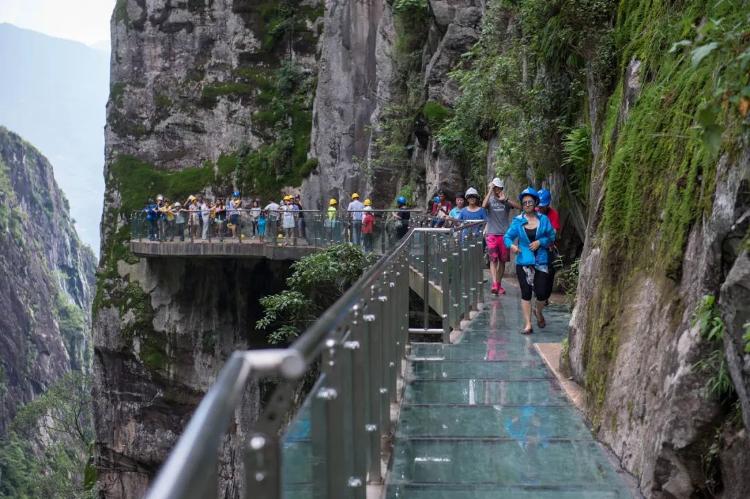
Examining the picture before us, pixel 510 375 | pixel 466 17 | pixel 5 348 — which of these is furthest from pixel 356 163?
pixel 5 348

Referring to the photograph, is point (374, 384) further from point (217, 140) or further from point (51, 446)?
point (51, 446)

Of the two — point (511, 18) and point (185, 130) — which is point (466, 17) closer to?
point (511, 18)

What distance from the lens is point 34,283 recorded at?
79000mm

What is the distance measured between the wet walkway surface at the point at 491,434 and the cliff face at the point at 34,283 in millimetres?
58986

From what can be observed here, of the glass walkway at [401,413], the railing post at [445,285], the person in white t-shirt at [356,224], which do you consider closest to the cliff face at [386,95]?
the person in white t-shirt at [356,224]

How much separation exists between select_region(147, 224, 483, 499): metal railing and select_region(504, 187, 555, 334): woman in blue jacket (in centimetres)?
314

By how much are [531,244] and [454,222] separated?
14.4ft

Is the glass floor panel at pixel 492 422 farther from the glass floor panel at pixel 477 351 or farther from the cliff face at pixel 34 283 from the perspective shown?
the cliff face at pixel 34 283

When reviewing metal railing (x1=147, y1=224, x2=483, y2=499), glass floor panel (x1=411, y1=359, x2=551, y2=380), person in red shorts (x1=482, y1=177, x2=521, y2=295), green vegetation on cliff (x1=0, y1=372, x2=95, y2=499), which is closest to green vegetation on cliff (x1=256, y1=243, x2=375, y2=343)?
person in red shorts (x1=482, y1=177, x2=521, y2=295)

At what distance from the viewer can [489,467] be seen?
5.49 m

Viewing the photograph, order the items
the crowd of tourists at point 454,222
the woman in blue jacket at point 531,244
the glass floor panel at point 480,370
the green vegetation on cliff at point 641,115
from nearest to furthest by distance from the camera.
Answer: the green vegetation on cliff at point 641,115 < the glass floor panel at point 480,370 < the woman in blue jacket at point 531,244 < the crowd of tourists at point 454,222

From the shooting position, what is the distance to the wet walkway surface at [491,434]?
16.7ft

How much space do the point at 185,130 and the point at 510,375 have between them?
34.4 meters

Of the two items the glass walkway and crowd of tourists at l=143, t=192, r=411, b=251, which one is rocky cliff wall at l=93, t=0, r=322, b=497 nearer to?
crowd of tourists at l=143, t=192, r=411, b=251
